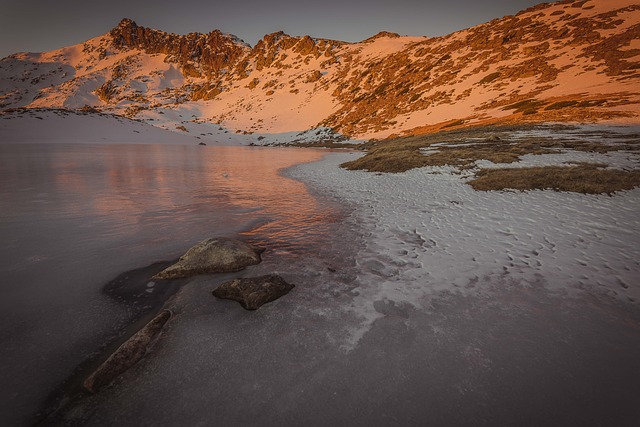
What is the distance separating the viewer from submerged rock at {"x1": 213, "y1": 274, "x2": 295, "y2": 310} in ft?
13.7

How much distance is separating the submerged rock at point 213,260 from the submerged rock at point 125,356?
143 cm

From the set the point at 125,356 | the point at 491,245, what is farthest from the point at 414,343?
the point at 491,245

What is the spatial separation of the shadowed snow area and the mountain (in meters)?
32.7

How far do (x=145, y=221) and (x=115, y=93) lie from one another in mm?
163138

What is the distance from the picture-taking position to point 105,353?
3.27 meters

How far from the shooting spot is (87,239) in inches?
259

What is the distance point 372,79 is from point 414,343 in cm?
8863

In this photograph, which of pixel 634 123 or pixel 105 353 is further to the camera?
pixel 634 123

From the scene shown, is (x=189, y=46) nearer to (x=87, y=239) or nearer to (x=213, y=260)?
(x=87, y=239)

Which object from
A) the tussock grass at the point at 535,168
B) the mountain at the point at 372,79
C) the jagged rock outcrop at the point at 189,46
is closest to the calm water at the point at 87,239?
the tussock grass at the point at 535,168

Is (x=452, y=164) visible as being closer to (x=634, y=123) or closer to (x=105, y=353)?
(x=105, y=353)

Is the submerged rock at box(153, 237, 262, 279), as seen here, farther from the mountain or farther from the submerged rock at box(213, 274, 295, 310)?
the mountain

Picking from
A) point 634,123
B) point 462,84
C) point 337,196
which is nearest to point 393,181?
point 337,196

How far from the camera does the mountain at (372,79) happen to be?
42219 mm
